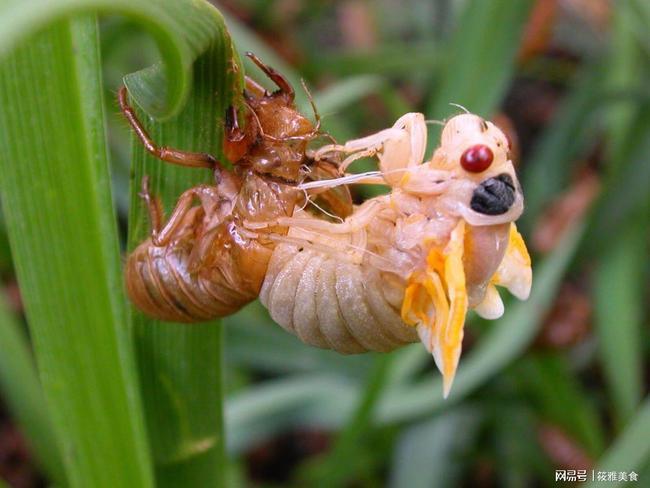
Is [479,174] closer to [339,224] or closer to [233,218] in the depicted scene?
[339,224]

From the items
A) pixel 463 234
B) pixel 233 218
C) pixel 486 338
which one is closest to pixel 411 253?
pixel 463 234

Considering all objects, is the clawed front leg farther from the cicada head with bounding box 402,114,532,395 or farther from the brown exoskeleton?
the cicada head with bounding box 402,114,532,395

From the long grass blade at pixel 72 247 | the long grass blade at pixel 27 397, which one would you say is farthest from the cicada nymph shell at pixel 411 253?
the long grass blade at pixel 27 397

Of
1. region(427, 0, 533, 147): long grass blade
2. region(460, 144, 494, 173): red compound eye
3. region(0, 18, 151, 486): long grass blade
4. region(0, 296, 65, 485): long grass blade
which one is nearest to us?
region(0, 18, 151, 486): long grass blade

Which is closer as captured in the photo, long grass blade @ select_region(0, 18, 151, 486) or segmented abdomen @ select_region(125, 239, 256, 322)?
long grass blade @ select_region(0, 18, 151, 486)

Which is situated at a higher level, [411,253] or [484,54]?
[411,253]

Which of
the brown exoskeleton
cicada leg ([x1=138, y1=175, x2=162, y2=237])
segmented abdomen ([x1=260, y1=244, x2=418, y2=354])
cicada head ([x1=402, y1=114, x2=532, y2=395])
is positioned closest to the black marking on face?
cicada head ([x1=402, y1=114, x2=532, y2=395])

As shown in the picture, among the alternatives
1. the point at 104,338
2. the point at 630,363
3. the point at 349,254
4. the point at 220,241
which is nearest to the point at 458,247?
the point at 349,254
